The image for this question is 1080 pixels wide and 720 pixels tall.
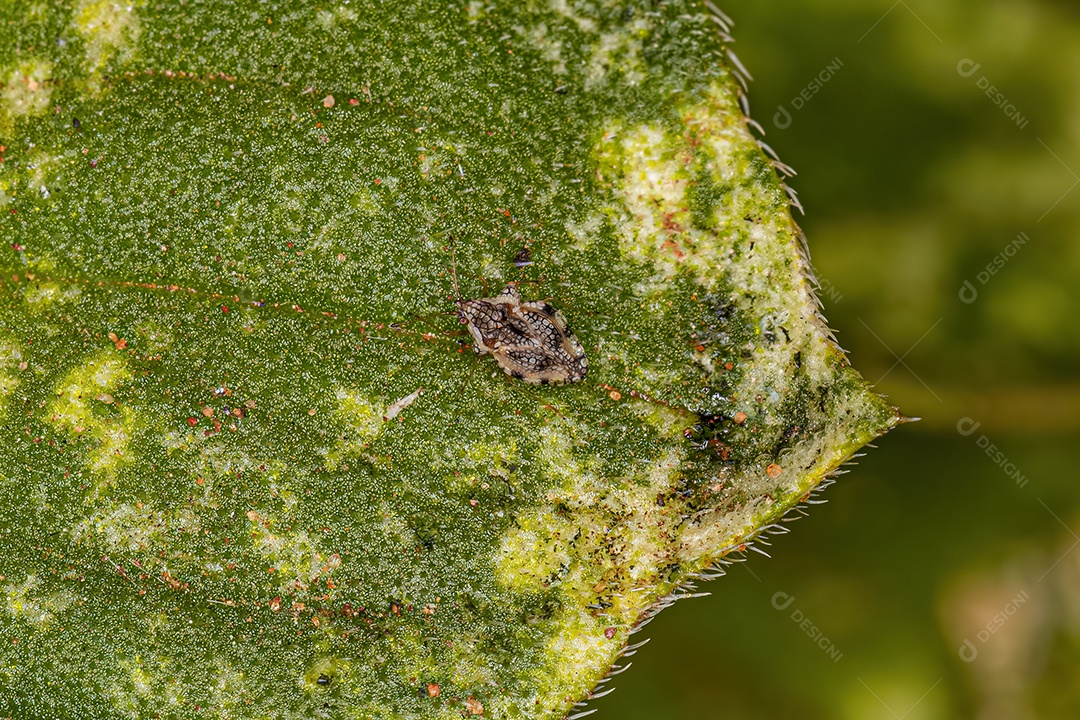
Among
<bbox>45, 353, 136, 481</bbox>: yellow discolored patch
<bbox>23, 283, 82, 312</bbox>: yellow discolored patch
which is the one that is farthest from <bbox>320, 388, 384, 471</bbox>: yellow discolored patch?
<bbox>23, 283, 82, 312</bbox>: yellow discolored patch

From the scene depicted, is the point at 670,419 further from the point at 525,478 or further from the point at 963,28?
the point at 963,28

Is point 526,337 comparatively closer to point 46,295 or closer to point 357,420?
point 357,420

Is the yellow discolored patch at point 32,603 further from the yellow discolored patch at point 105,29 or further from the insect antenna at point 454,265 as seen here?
the yellow discolored patch at point 105,29

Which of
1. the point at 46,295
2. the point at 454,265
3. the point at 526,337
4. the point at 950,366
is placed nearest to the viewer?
the point at 950,366

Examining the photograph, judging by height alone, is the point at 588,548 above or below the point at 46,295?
above

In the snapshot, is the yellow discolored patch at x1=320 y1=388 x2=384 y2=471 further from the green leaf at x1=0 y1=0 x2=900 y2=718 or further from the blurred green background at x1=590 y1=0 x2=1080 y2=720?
the blurred green background at x1=590 y1=0 x2=1080 y2=720

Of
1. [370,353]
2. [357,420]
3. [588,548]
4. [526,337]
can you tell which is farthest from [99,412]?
[588,548]

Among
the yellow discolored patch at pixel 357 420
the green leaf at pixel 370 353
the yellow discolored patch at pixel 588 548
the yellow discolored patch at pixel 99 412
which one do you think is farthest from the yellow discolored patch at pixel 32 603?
the yellow discolored patch at pixel 588 548
